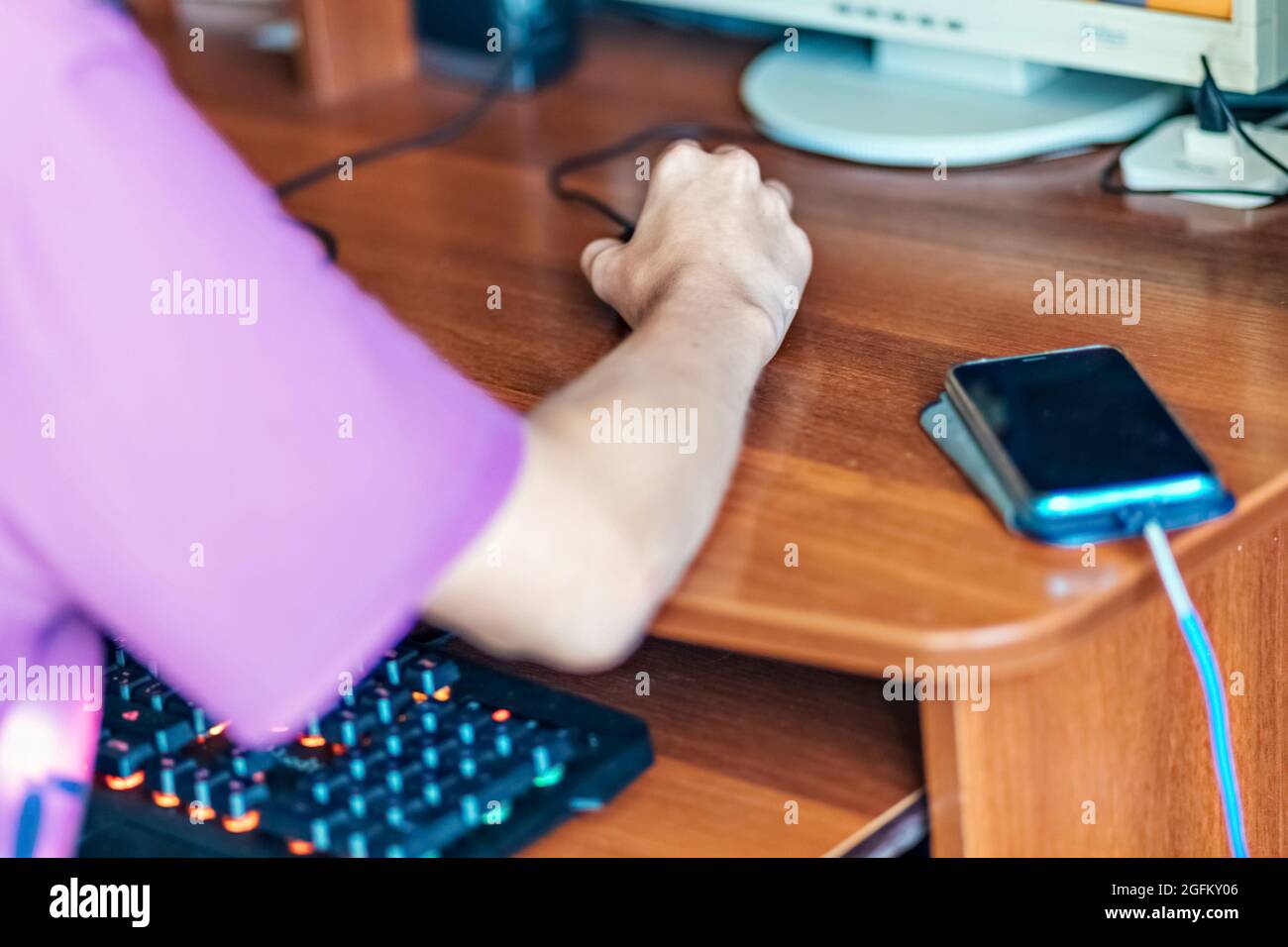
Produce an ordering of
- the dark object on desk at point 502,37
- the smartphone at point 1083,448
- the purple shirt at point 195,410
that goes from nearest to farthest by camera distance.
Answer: the purple shirt at point 195,410 < the smartphone at point 1083,448 < the dark object on desk at point 502,37

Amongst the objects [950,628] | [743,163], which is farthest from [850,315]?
[950,628]

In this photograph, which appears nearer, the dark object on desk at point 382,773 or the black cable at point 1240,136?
the dark object on desk at point 382,773

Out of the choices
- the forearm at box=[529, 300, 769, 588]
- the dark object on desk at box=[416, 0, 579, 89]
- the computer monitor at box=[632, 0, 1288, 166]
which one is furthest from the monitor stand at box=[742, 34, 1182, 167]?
the forearm at box=[529, 300, 769, 588]

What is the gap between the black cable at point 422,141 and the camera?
1253 millimetres

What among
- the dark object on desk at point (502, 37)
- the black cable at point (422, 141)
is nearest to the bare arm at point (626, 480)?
the black cable at point (422, 141)

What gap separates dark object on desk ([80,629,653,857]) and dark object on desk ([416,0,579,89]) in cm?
69

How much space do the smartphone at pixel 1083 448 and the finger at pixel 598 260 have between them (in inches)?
9.6

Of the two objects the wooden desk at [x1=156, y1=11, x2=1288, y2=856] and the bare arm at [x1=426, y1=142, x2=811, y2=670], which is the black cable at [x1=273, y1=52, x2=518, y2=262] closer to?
the wooden desk at [x1=156, y1=11, x2=1288, y2=856]

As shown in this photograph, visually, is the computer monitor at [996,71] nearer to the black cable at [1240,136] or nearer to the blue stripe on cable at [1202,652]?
the black cable at [1240,136]

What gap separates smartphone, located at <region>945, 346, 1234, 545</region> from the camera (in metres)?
0.71

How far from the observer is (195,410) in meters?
0.61

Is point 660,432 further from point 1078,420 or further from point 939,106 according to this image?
point 939,106

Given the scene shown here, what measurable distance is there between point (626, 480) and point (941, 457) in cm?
18

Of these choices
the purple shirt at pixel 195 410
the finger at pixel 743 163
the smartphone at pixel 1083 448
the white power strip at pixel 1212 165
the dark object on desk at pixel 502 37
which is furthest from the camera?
the dark object on desk at pixel 502 37
